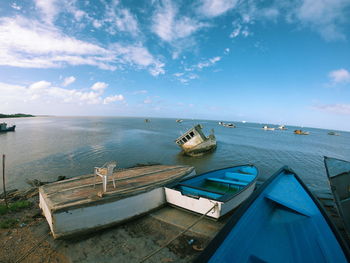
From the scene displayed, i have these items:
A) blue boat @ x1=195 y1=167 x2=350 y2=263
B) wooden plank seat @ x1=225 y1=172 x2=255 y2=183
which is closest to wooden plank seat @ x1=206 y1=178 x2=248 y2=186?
wooden plank seat @ x1=225 y1=172 x2=255 y2=183

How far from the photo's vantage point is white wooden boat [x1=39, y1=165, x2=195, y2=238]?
550 centimetres

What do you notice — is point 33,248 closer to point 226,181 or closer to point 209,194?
point 209,194

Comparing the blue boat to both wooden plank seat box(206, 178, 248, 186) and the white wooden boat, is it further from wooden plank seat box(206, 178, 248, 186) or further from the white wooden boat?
the white wooden boat

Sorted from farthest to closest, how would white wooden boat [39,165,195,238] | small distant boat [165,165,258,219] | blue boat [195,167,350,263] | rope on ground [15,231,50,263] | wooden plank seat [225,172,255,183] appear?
wooden plank seat [225,172,255,183]
small distant boat [165,165,258,219]
white wooden boat [39,165,195,238]
rope on ground [15,231,50,263]
blue boat [195,167,350,263]

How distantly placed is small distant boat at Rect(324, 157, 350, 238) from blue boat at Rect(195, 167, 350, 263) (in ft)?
6.19

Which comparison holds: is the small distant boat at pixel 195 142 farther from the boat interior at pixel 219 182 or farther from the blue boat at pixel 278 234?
the blue boat at pixel 278 234

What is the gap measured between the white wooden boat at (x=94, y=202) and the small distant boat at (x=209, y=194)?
75 cm

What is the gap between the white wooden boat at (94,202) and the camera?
550 cm

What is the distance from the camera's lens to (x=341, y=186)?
33.1 feet

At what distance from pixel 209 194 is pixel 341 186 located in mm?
9230

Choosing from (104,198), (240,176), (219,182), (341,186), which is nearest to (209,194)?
(219,182)

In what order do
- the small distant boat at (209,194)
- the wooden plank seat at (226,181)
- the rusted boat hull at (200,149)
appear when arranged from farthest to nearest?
the rusted boat hull at (200,149) < the wooden plank seat at (226,181) < the small distant boat at (209,194)

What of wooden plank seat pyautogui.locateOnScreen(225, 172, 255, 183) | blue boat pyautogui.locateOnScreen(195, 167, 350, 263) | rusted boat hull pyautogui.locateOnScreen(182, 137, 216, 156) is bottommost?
rusted boat hull pyautogui.locateOnScreen(182, 137, 216, 156)

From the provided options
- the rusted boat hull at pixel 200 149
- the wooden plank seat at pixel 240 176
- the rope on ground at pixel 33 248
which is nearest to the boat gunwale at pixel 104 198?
the rope on ground at pixel 33 248
